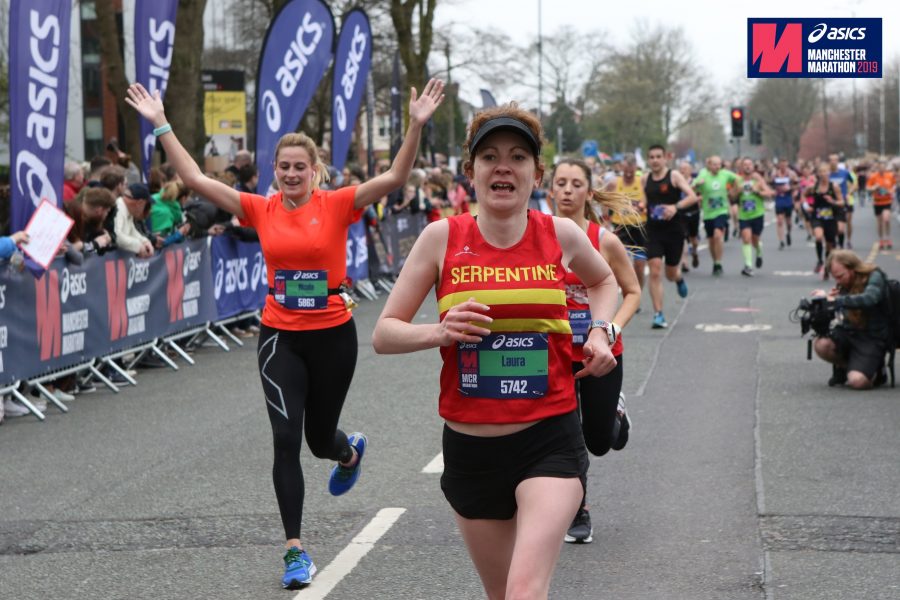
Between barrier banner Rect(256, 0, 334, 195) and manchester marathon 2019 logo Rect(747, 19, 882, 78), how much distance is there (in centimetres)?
679

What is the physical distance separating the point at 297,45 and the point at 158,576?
11.1m

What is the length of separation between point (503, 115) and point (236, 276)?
37.7 feet

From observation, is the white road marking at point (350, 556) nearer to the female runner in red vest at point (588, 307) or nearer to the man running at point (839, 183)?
the female runner in red vest at point (588, 307)

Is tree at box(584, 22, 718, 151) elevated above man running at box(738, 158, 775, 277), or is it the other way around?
tree at box(584, 22, 718, 151)

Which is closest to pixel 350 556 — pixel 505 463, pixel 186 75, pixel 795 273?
pixel 505 463

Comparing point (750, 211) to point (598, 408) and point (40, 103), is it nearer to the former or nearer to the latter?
point (40, 103)

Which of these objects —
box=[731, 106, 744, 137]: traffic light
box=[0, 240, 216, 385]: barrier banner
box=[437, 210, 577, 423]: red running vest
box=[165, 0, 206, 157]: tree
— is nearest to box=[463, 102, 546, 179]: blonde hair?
box=[437, 210, 577, 423]: red running vest

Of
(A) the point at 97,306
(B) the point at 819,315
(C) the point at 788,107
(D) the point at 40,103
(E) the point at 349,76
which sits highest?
(C) the point at 788,107

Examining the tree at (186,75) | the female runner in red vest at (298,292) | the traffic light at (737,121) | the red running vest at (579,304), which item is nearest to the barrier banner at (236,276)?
the tree at (186,75)

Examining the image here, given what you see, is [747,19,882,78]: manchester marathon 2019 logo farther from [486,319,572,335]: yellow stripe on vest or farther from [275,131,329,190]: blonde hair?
[486,319,572,335]: yellow stripe on vest

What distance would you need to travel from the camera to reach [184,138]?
21.0m

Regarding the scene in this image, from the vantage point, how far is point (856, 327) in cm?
1113

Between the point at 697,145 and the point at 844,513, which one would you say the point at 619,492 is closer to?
the point at 844,513

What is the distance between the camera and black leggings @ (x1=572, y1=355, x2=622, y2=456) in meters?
5.91
